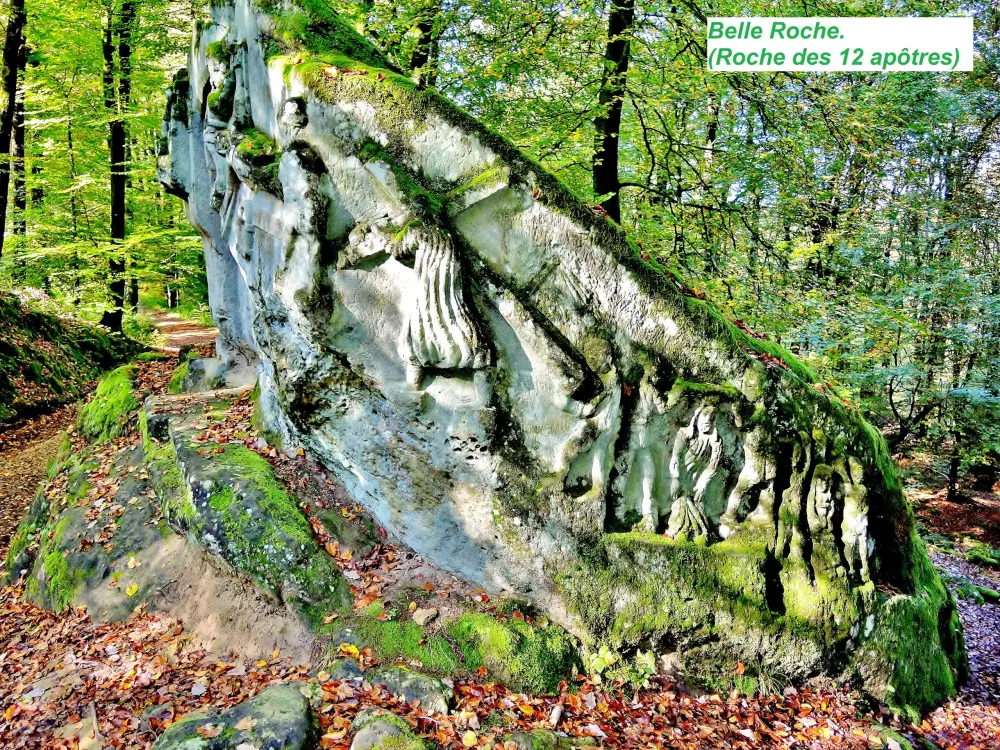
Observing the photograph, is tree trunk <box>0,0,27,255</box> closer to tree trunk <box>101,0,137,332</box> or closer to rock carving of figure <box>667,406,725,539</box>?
tree trunk <box>101,0,137,332</box>

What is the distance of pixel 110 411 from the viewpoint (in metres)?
8.62

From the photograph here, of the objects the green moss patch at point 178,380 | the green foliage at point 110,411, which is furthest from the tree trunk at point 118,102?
the green moss patch at point 178,380

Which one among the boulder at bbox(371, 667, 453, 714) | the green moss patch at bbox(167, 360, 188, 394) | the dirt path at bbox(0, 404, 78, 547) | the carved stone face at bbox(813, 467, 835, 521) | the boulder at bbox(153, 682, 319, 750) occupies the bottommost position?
the boulder at bbox(371, 667, 453, 714)

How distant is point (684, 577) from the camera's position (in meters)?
5.27

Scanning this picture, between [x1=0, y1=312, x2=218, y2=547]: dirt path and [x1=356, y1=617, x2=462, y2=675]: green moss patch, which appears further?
[x1=0, y1=312, x2=218, y2=547]: dirt path

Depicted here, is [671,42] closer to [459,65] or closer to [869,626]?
[459,65]

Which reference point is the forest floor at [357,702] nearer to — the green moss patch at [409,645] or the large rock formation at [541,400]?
the green moss patch at [409,645]

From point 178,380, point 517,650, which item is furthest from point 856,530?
point 178,380

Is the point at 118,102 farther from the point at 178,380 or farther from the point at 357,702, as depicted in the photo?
the point at 357,702

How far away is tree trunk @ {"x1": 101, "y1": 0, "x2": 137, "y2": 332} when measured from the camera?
498 inches

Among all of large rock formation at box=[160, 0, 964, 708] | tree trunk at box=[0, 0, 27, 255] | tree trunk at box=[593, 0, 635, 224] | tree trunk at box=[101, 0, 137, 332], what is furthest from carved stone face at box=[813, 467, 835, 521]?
tree trunk at box=[0, 0, 27, 255]

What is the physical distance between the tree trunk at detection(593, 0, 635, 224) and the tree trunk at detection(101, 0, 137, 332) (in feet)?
30.4

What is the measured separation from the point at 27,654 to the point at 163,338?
12.6m

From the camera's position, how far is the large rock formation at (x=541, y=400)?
5090 millimetres
